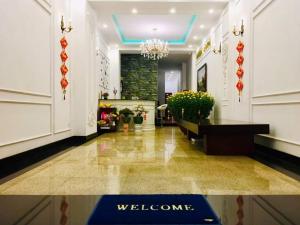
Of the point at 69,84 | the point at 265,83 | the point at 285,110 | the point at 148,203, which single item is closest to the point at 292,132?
the point at 285,110

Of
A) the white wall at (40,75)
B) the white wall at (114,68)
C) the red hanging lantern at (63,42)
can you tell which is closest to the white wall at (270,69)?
the white wall at (40,75)

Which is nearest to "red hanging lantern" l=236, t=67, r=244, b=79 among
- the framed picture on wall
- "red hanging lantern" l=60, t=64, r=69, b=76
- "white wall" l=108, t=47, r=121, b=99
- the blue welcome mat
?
"red hanging lantern" l=60, t=64, r=69, b=76

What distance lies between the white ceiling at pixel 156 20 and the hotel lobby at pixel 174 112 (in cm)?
7

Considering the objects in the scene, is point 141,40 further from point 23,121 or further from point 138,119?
point 23,121

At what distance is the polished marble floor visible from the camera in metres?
2.39

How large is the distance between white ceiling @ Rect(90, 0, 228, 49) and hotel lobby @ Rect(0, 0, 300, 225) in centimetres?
7

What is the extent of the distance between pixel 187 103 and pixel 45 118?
366 cm

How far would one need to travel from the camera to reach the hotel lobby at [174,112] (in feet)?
7.72

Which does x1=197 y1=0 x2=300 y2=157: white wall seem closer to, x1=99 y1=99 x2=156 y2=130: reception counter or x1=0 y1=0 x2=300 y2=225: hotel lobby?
x1=0 y1=0 x2=300 y2=225: hotel lobby

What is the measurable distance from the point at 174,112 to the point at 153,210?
548cm

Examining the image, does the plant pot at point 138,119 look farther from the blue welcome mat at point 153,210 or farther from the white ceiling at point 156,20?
the blue welcome mat at point 153,210

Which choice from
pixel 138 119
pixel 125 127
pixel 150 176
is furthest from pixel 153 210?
pixel 138 119

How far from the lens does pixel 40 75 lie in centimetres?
404

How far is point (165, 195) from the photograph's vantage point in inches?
85.9
